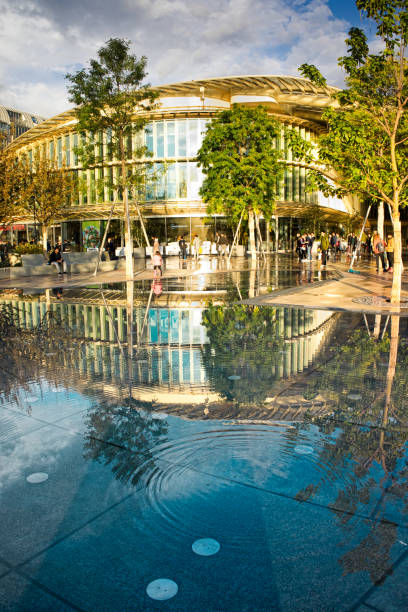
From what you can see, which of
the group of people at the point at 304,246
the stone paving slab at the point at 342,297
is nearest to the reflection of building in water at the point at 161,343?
the stone paving slab at the point at 342,297

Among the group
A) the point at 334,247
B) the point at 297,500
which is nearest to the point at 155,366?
the point at 297,500

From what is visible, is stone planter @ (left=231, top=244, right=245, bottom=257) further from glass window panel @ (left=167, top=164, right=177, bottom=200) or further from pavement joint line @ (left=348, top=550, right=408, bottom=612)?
pavement joint line @ (left=348, top=550, right=408, bottom=612)

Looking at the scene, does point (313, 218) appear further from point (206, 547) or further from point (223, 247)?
point (206, 547)

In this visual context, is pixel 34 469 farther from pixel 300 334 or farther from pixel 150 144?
pixel 150 144

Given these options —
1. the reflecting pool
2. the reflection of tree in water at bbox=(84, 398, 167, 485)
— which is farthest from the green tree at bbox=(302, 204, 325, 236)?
the reflection of tree in water at bbox=(84, 398, 167, 485)

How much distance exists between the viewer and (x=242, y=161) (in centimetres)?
3238

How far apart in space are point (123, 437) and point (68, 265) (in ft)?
75.5

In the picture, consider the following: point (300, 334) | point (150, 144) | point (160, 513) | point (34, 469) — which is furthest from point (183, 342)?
point (150, 144)

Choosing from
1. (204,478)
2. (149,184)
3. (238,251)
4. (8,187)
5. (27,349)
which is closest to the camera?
(204,478)

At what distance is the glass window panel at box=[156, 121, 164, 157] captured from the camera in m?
49.2

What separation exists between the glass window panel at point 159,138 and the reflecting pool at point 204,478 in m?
45.0

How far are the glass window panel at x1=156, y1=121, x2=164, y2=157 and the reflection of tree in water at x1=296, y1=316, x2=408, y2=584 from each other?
46.2 metres

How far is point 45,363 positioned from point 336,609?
5330 millimetres

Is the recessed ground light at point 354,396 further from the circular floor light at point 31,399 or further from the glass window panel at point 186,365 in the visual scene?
the circular floor light at point 31,399
